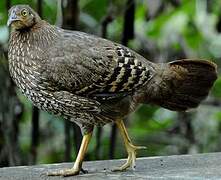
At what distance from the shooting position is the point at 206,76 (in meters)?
5.46

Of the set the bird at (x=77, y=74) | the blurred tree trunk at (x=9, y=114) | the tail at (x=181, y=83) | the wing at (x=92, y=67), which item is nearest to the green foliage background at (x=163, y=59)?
the blurred tree trunk at (x=9, y=114)

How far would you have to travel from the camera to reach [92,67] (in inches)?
197

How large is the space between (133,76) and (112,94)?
18 cm

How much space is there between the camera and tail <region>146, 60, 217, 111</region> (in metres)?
5.43

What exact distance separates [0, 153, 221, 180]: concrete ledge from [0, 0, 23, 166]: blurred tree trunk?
1495 mm

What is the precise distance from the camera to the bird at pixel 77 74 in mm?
4965

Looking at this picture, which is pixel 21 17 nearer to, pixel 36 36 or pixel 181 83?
pixel 36 36

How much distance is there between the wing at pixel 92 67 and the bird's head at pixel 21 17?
207mm

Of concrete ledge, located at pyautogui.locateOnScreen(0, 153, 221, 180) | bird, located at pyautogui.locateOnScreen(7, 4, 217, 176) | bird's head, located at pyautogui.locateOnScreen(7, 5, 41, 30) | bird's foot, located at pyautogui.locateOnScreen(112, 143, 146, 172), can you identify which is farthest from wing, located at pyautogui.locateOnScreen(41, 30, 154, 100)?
concrete ledge, located at pyautogui.locateOnScreen(0, 153, 221, 180)

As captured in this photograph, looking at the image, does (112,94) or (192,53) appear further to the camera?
(192,53)

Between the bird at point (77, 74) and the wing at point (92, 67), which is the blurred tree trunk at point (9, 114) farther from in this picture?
the wing at point (92, 67)

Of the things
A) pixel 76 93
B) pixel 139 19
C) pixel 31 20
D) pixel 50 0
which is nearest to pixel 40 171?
pixel 76 93

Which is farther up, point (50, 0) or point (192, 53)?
point (50, 0)

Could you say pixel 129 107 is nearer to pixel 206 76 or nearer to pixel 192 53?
pixel 206 76
